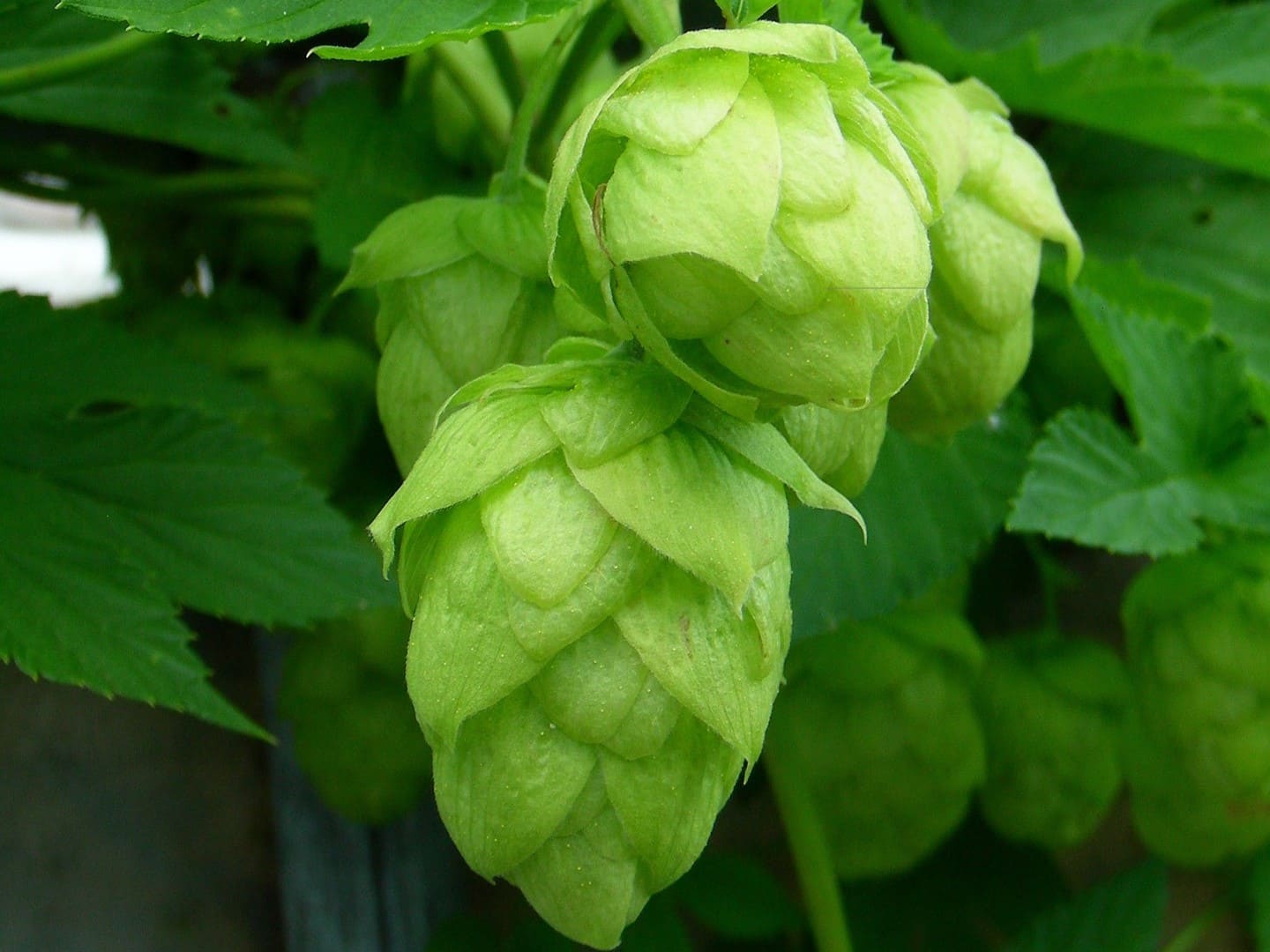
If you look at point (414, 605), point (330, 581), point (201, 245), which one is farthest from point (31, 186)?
point (414, 605)

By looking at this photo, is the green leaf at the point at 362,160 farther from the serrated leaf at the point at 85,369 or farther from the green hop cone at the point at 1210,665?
the green hop cone at the point at 1210,665

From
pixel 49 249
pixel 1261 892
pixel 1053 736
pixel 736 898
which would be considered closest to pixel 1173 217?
pixel 1053 736

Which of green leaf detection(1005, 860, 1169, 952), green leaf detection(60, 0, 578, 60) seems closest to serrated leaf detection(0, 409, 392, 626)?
green leaf detection(60, 0, 578, 60)

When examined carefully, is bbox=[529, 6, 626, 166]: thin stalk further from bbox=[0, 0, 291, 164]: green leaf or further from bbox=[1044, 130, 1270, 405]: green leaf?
bbox=[1044, 130, 1270, 405]: green leaf

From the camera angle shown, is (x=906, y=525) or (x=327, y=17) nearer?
(x=327, y=17)

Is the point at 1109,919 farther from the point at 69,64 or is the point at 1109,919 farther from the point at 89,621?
the point at 69,64

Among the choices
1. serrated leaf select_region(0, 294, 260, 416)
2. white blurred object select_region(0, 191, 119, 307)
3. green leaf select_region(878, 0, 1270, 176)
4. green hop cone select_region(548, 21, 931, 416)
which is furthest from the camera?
white blurred object select_region(0, 191, 119, 307)

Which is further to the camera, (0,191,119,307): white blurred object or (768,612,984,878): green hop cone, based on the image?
(0,191,119,307): white blurred object

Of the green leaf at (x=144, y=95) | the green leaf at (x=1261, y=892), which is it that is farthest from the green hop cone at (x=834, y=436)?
the green leaf at (x=1261, y=892)
